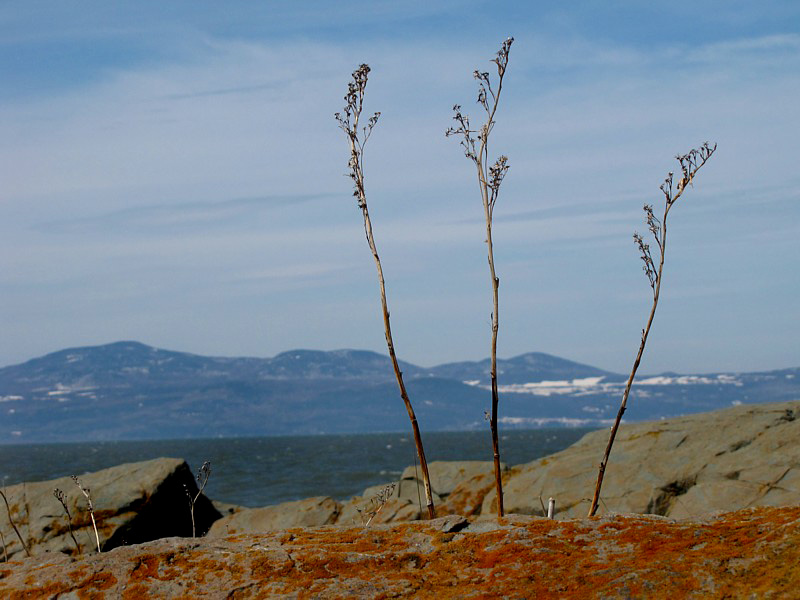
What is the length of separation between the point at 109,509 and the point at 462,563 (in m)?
17.1

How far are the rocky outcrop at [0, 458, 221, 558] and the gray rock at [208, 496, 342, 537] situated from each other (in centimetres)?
170

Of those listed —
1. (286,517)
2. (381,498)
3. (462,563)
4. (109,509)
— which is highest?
(462,563)

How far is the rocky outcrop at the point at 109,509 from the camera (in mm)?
20125

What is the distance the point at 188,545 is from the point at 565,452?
709 inches

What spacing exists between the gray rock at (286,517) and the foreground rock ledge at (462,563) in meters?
18.0

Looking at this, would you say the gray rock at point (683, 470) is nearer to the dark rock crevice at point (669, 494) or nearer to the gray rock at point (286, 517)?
the dark rock crevice at point (669, 494)

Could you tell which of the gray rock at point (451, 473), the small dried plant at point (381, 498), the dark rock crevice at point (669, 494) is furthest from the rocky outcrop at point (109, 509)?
the dark rock crevice at point (669, 494)

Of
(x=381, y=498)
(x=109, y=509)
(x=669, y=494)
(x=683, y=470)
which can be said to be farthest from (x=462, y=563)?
(x=109, y=509)

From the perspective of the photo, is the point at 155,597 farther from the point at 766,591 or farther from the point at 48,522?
the point at 48,522

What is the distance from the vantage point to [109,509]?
20.9 meters

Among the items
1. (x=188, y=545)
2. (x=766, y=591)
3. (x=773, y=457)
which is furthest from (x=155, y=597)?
(x=773, y=457)

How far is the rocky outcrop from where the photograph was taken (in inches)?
792

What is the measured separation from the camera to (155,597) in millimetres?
5742

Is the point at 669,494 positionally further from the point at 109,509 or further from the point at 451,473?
the point at 109,509
